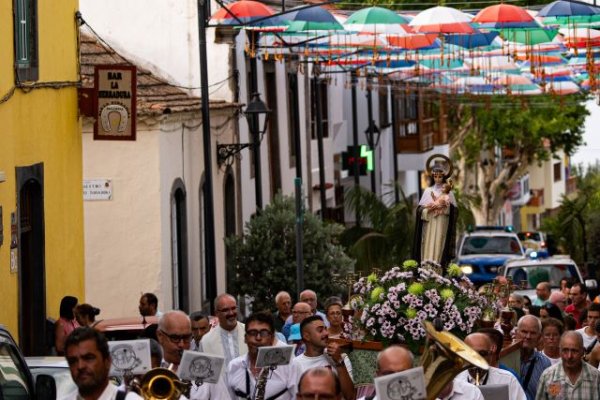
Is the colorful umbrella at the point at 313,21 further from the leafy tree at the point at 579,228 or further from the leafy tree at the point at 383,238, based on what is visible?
the leafy tree at the point at 579,228

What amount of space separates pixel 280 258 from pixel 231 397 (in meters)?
17.0

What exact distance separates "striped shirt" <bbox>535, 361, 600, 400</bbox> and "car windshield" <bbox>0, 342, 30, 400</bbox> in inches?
164

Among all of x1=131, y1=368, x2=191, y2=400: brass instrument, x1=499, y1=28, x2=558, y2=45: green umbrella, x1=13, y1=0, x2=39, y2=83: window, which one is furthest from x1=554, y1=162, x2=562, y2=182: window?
x1=131, y1=368, x2=191, y2=400: brass instrument

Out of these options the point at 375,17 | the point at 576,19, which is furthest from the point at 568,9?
the point at 375,17

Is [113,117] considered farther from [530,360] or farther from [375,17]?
[530,360]

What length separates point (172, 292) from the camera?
91.0 ft

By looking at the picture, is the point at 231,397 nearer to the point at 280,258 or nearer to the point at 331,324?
the point at 331,324

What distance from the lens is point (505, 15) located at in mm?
27391

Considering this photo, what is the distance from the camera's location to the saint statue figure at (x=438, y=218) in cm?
1661

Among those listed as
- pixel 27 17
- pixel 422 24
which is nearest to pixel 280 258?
pixel 422 24

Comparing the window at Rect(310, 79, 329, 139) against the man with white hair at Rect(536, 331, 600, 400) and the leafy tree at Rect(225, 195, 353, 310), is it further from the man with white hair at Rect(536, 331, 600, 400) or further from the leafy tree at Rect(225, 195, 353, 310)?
the man with white hair at Rect(536, 331, 600, 400)

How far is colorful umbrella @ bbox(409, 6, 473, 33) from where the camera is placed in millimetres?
27797

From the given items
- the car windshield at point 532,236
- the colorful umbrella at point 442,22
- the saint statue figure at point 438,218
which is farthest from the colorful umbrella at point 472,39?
the car windshield at point 532,236

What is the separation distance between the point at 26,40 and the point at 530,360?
27.0 feet
